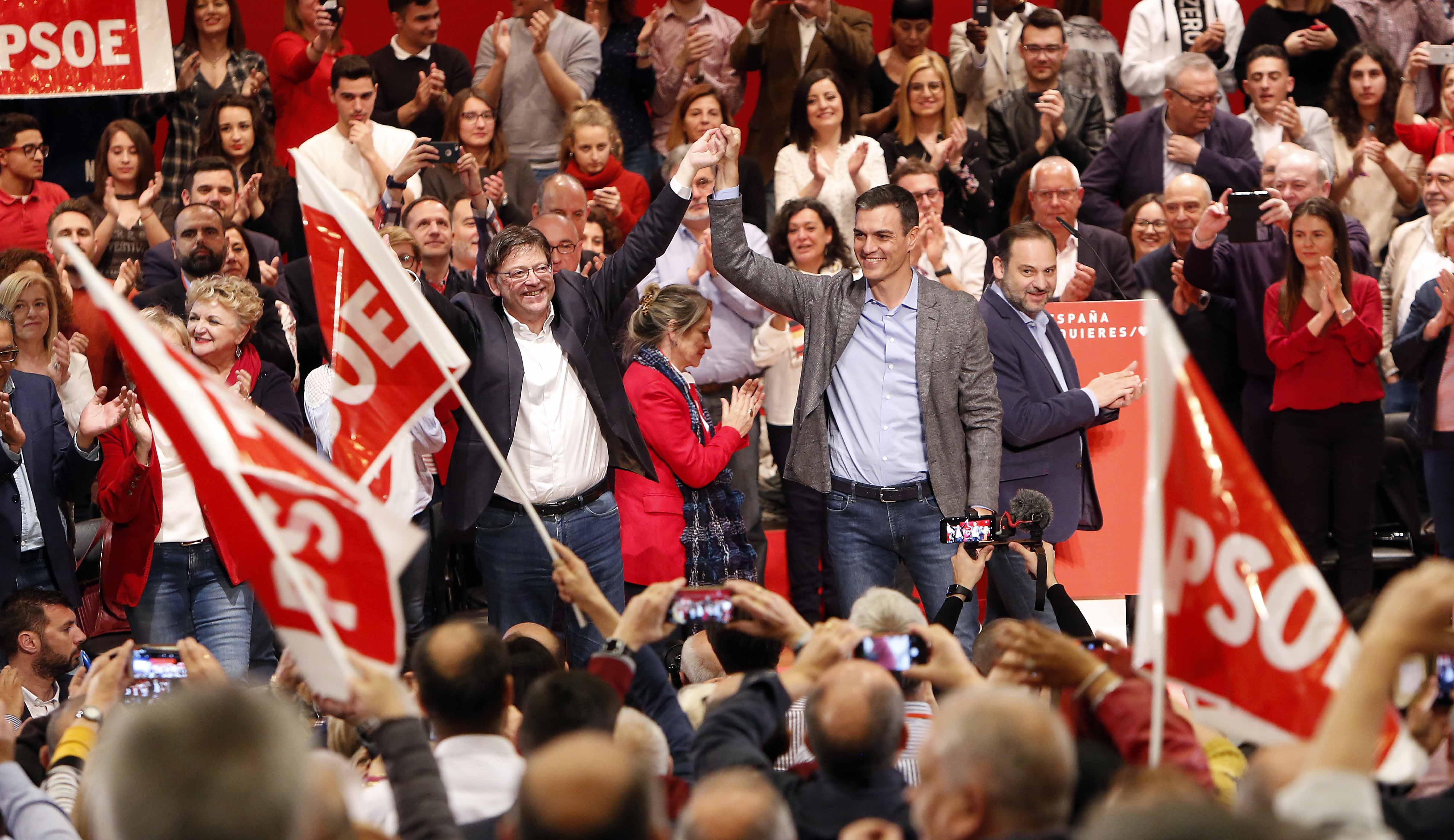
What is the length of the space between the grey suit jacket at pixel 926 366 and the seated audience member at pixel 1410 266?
241 cm

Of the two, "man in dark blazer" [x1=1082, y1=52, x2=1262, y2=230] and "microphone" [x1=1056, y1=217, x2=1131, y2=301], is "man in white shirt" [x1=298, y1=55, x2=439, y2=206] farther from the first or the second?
"man in dark blazer" [x1=1082, y1=52, x2=1262, y2=230]

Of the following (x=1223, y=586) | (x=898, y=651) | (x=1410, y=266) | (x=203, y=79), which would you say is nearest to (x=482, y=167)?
(x=203, y=79)

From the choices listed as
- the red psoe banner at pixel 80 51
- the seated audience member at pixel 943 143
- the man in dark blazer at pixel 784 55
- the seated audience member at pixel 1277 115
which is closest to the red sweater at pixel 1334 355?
the seated audience member at pixel 1277 115

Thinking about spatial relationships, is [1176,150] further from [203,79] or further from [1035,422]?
[203,79]

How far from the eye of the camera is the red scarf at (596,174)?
26.4ft

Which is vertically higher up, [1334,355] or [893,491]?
[1334,355]

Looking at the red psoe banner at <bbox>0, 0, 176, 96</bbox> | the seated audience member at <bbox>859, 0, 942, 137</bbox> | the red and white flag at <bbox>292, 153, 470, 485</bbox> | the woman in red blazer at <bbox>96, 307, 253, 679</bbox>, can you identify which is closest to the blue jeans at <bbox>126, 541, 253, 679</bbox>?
the woman in red blazer at <bbox>96, 307, 253, 679</bbox>

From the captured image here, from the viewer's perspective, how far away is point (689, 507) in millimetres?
6234

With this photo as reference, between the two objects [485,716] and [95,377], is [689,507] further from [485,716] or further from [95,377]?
[485,716]

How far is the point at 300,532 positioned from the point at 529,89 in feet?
19.0

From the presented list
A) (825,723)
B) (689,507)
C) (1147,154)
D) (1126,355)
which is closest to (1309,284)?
(1126,355)

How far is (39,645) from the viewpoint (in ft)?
18.1

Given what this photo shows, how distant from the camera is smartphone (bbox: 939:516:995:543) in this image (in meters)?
5.23

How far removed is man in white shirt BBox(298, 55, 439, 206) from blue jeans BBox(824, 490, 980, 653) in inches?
120
